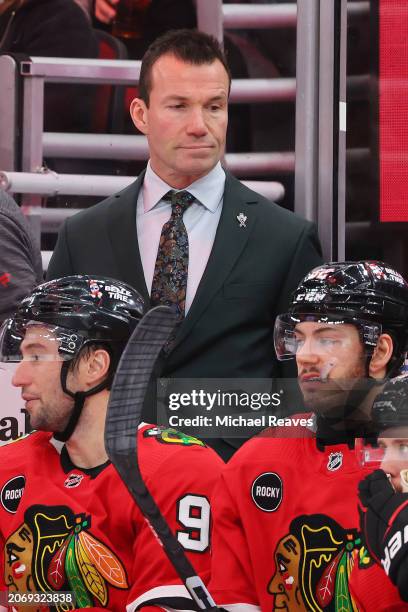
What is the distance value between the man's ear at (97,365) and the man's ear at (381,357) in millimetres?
480

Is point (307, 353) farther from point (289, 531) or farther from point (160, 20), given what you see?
point (160, 20)

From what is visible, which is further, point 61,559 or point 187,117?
point 187,117

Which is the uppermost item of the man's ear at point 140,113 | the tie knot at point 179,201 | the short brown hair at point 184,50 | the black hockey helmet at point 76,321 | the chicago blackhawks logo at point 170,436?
the short brown hair at point 184,50

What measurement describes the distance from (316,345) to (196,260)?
0.42 m

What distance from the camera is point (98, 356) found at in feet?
8.63

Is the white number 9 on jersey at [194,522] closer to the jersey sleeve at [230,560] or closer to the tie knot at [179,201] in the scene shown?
the jersey sleeve at [230,560]

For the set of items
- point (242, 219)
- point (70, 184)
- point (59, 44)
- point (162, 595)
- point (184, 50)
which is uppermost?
point (59, 44)

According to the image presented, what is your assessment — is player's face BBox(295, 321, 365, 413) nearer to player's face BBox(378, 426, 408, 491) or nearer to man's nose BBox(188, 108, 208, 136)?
player's face BBox(378, 426, 408, 491)

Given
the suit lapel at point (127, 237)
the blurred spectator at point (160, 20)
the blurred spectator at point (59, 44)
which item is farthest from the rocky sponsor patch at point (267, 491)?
the blurred spectator at point (160, 20)

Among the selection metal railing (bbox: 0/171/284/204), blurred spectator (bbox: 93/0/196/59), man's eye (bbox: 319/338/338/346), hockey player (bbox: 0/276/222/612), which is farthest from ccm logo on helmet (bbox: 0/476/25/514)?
blurred spectator (bbox: 93/0/196/59)

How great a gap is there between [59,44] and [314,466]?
1623 mm

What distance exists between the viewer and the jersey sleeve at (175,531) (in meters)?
2.51

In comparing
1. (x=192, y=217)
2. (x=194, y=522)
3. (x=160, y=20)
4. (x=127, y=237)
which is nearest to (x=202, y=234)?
(x=192, y=217)

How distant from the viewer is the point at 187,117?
9.34ft
